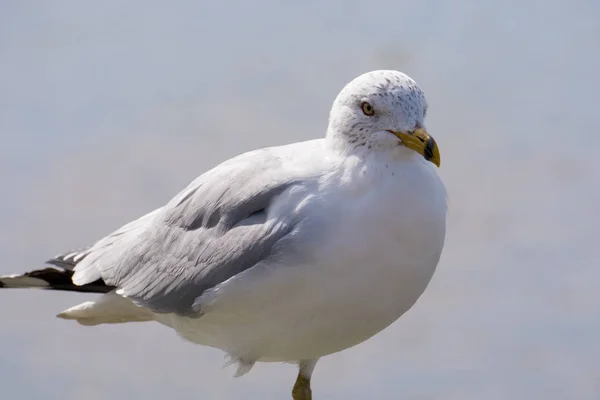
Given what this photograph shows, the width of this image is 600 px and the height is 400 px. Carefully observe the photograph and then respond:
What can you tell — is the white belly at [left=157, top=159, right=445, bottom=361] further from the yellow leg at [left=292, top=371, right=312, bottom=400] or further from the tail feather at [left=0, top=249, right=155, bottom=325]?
the tail feather at [left=0, top=249, right=155, bottom=325]

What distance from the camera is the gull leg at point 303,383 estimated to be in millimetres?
4129

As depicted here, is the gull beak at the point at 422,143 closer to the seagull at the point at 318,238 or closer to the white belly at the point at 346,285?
the seagull at the point at 318,238

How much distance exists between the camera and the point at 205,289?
3.70 meters

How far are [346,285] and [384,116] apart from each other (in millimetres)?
557

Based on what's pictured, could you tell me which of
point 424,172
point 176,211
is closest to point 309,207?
point 424,172

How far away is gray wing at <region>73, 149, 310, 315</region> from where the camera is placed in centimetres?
357

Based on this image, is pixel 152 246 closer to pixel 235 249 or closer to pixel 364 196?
pixel 235 249

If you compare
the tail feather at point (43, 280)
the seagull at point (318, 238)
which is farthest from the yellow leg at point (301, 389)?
the tail feather at point (43, 280)

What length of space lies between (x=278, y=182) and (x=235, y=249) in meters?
0.28

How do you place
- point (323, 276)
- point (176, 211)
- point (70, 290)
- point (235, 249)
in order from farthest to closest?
point (70, 290) < point (176, 211) < point (235, 249) < point (323, 276)

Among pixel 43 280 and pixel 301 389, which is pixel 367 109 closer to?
pixel 301 389

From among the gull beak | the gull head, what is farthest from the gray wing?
the gull beak

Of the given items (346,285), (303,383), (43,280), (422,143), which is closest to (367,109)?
(422,143)

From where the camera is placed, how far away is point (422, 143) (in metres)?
3.32
